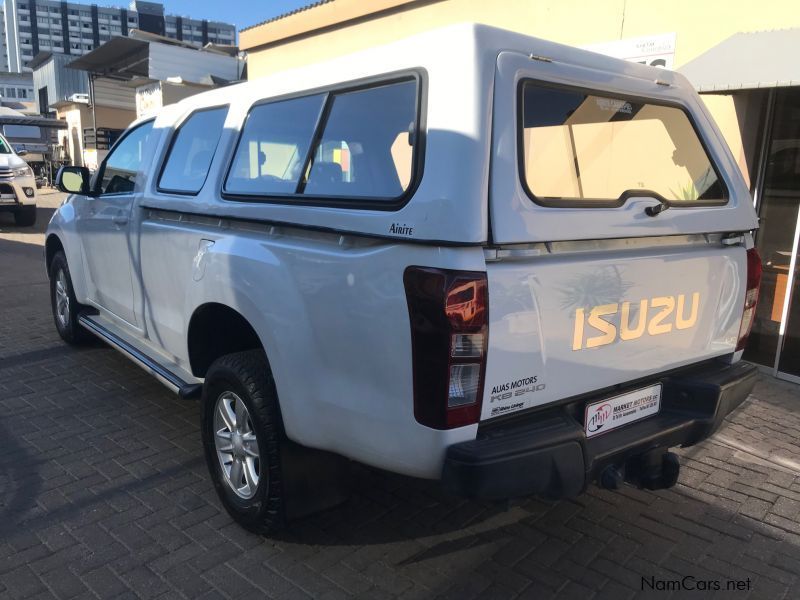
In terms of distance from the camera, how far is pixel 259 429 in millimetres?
2658

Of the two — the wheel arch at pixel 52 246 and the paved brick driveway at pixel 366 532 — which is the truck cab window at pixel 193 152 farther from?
the wheel arch at pixel 52 246

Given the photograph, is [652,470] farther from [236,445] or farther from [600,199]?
[236,445]

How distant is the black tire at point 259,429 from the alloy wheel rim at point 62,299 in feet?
10.2

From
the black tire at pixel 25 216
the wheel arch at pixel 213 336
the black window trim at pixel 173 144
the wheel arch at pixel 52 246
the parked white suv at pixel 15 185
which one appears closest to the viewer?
the wheel arch at pixel 213 336

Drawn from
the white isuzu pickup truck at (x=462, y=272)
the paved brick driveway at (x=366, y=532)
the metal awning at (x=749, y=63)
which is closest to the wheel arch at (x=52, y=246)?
the paved brick driveway at (x=366, y=532)

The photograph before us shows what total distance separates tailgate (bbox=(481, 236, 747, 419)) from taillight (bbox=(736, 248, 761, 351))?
0.06 metres

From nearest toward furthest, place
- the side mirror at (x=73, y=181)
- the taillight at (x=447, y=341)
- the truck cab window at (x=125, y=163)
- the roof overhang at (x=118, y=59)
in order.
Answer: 1. the taillight at (x=447, y=341)
2. the truck cab window at (x=125, y=163)
3. the side mirror at (x=73, y=181)
4. the roof overhang at (x=118, y=59)

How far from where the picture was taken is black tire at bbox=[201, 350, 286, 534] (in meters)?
2.63

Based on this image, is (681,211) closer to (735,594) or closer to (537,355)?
(537,355)

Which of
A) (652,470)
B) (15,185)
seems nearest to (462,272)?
(652,470)

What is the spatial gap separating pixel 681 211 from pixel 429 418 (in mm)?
1448

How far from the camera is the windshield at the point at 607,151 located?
7.73 feet

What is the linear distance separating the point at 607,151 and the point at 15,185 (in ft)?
45.5

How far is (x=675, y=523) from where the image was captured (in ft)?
10.4
